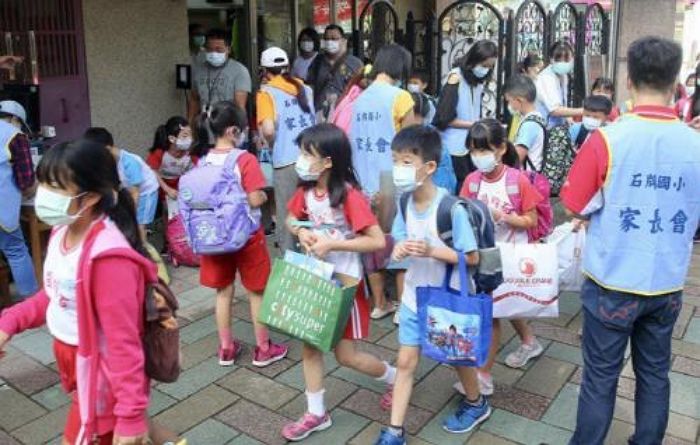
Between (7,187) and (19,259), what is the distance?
0.49 metres

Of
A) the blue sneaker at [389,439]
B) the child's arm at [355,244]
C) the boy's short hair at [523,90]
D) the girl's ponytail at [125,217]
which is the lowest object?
the blue sneaker at [389,439]

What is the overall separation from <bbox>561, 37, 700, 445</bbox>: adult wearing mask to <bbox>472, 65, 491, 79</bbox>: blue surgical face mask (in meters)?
2.75

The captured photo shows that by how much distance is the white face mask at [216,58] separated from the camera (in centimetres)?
648

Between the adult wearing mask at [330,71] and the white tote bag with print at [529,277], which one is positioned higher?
the adult wearing mask at [330,71]

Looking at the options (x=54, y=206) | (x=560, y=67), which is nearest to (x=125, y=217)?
(x=54, y=206)

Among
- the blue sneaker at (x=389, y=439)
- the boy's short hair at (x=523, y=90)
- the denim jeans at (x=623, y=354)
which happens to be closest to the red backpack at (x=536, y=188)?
the denim jeans at (x=623, y=354)

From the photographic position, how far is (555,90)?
20.2 ft

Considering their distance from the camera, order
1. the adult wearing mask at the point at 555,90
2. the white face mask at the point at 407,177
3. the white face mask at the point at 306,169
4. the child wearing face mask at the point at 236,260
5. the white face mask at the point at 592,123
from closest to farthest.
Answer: the white face mask at the point at 407,177
the white face mask at the point at 306,169
the child wearing face mask at the point at 236,260
the white face mask at the point at 592,123
the adult wearing mask at the point at 555,90

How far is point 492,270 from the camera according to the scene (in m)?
2.80

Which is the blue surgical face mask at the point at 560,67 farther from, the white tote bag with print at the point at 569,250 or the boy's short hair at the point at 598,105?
the white tote bag with print at the point at 569,250

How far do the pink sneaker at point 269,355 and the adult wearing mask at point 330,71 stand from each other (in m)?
2.74

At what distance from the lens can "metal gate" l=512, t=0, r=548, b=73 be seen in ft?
26.8

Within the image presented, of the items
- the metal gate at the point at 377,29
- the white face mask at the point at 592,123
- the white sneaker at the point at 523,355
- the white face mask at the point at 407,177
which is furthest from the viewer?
the metal gate at the point at 377,29

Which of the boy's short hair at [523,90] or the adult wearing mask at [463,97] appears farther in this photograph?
the adult wearing mask at [463,97]
